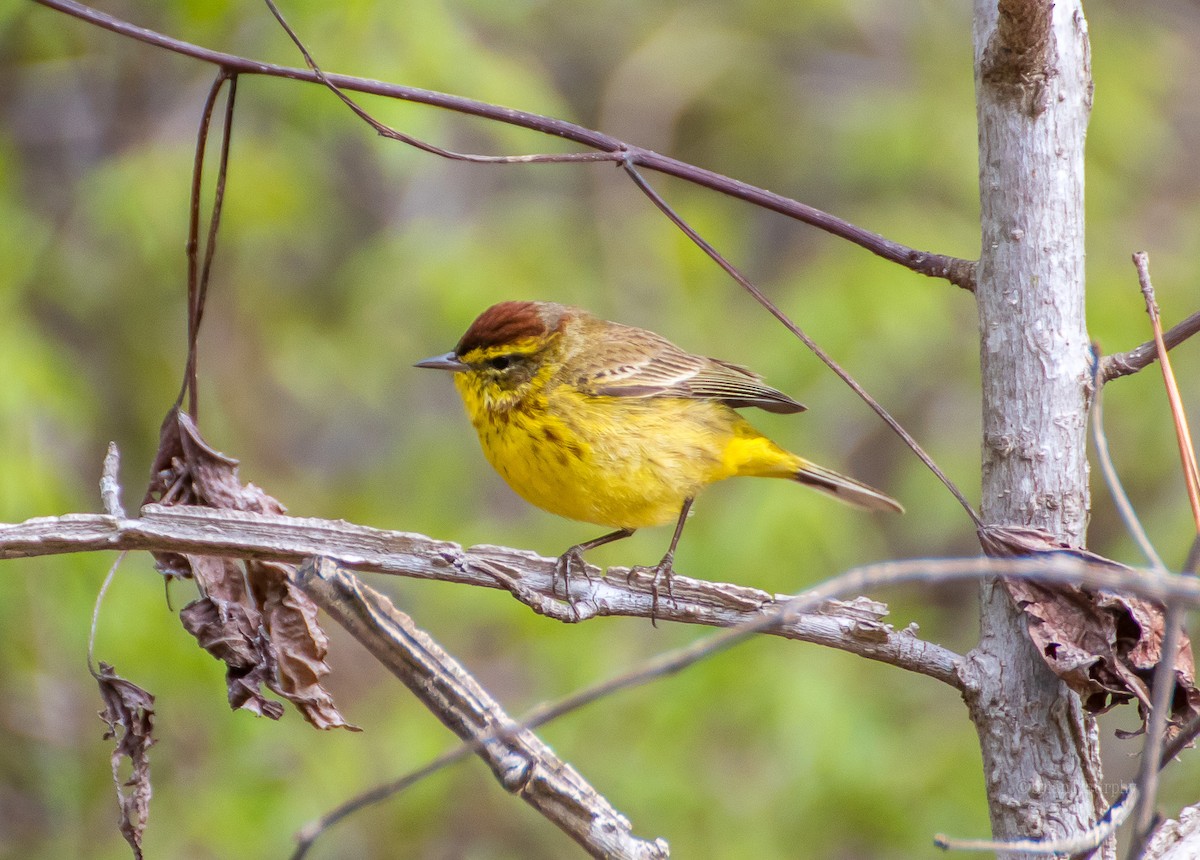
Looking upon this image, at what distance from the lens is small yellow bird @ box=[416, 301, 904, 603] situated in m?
3.74

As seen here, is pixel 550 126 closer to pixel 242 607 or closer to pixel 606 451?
pixel 242 607

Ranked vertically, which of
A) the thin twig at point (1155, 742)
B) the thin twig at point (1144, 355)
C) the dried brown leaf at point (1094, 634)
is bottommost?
the thin twig at point (1155, 742)

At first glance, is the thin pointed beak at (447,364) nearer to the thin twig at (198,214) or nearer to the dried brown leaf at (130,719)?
the thin twig at (198,214)

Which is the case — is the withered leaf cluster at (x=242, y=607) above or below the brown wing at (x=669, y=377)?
below

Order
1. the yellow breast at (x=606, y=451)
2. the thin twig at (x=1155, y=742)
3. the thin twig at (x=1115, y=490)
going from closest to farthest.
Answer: the thin twig at (x=1155, y=742) → the thin twig at (x=1115, y=490) → the yellow breast at (x=606, y=451)

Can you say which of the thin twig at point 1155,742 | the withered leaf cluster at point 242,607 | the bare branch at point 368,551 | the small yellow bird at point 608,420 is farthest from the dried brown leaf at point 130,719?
the thin twig at point 1155,742

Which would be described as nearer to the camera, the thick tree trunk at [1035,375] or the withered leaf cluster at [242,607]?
the thick tree trunk at [1035,375]

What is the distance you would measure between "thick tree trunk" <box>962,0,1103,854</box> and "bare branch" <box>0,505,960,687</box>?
14 centimetres

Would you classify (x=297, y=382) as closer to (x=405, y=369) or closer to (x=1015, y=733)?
(x=405, y=369)

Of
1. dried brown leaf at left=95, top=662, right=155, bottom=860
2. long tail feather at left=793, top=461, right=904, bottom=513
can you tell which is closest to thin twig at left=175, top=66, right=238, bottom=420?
dried brown leaf at left=95, top=662, right=155, bottom=860

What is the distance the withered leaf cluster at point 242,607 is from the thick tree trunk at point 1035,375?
49.5 inches

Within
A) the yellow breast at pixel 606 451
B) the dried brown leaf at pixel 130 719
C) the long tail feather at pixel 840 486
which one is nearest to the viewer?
the dried brown leaf at pixel 130 719

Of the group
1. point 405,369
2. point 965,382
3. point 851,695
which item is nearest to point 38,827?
point 405,369

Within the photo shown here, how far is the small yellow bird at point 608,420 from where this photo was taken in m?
3.74
